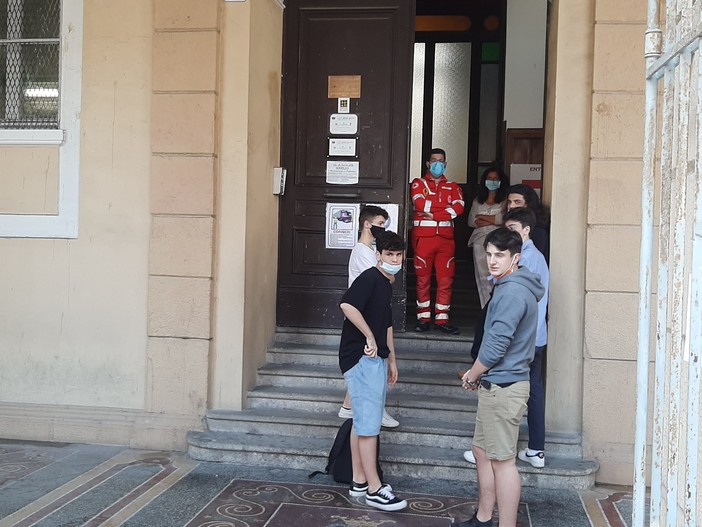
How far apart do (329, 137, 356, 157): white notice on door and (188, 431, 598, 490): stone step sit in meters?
2.48

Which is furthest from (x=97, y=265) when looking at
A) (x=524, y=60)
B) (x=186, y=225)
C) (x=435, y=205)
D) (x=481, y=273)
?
(x=524, y=60)

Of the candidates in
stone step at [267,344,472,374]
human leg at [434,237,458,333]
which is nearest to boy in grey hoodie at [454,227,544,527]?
stone step at [267,344,472,374]

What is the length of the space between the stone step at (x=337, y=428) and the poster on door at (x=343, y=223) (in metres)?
1.61

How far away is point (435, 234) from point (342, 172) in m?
0.98

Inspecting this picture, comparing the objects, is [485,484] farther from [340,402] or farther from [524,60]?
[524,60]

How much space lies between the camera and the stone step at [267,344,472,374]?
6293mm

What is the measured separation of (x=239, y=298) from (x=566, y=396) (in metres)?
2.55

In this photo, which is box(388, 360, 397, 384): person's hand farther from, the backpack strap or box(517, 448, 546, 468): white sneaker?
box(517, 448, 546, 468): white sneaker

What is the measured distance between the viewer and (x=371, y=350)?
15.0ft

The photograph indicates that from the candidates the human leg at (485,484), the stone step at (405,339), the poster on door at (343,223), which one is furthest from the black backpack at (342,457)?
the poster on door at (343,223)

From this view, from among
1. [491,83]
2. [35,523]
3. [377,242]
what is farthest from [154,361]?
[491,83]

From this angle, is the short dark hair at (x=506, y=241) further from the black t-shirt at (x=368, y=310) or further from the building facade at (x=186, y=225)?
the building facade at (x=186, y=225)

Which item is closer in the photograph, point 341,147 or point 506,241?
point 506,241

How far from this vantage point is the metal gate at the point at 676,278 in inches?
86.8
